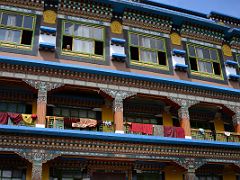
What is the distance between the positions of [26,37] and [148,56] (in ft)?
22.4

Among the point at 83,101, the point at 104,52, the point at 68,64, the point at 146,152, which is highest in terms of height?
the point at 104,52

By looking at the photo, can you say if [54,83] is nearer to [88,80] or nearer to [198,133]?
[88,80]

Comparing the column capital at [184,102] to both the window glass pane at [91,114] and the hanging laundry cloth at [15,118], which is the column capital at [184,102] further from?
the hanging laundry cloth at [15,118]

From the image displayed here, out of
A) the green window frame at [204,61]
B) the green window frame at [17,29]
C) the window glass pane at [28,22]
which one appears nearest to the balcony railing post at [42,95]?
the green window frame at [17,29]

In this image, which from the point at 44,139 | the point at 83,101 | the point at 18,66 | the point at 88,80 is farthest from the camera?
the point at 83,101

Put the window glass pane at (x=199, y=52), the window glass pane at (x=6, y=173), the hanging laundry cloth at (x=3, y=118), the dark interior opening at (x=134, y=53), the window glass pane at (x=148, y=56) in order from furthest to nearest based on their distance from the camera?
the window glass pane at (x=199, y=52) < the window glass pane at (x=148, y=56) < the dark interior opening at (x=134, y=53) < the window glass pane at (x=6, y=173) < the hanging laundry cloth at (x=3, y=118)

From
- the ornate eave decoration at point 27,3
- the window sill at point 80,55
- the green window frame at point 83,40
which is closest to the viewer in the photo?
the ornate eave decoration at point 27,3

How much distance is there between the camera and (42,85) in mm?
15477

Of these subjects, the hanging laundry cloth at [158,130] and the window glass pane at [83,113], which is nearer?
the hanging laundry cloth at [158,130]

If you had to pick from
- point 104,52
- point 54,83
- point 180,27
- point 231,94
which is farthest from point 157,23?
point 54,83

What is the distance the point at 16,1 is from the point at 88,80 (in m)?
5.59

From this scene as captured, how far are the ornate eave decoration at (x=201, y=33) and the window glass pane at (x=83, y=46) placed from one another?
6.10m

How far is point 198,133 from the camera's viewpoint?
18.5 metres

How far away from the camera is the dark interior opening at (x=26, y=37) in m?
16.6
